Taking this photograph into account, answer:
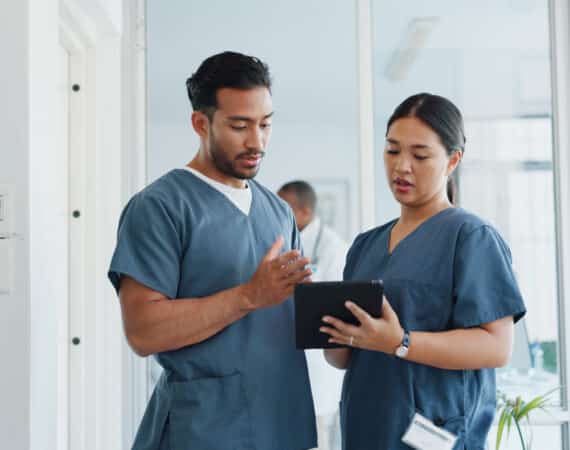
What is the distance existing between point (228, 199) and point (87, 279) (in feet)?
3.73

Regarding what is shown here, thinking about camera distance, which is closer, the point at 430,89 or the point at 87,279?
the point at 87,279

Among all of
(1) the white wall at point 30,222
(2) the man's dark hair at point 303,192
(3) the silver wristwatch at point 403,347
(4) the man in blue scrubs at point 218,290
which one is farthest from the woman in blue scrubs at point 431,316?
(2) the man's dark hair at point 303,192

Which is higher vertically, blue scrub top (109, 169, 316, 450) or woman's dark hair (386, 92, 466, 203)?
woman's dark hair (386, 92, 466, 203)

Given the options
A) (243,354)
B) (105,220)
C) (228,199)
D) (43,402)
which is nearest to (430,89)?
(105,220)

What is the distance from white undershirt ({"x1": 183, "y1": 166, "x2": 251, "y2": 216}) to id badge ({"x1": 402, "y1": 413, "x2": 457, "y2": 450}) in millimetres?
545

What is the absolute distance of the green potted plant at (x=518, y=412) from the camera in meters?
2.57

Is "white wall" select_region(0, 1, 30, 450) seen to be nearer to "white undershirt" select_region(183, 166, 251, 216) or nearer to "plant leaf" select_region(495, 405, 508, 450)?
"white undershirt" select_region(183, 166, 251, 216)

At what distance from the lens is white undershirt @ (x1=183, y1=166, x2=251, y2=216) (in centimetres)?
158

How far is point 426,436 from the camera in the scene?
1.45 metres

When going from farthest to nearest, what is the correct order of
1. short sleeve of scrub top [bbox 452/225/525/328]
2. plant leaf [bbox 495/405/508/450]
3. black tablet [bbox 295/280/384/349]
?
plant leaf [bbox 495/405/508/450]
short sleeve of scrub top [bbox 452/225/525/328]
black tablet [bbox 295/280/384/349]

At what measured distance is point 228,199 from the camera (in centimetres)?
157

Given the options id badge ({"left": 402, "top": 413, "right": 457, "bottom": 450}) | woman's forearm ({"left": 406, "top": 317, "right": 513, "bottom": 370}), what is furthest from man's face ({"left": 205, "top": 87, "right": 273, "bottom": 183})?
id badge ({"left": 402, "top": 413, "right": 457, "bottom": 450})

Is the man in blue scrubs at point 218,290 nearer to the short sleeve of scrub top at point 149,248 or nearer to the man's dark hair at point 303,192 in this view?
the short sleeve of scrub top at point 149,248

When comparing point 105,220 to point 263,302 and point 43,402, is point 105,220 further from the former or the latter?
point 263,302
